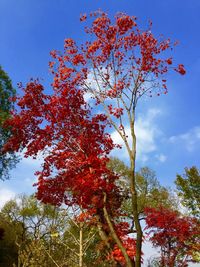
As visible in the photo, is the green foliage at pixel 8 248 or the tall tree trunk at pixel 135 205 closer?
the tall tree trunk at pixel 135 205

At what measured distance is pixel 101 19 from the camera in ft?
40.6

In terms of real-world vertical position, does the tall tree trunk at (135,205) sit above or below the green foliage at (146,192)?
below

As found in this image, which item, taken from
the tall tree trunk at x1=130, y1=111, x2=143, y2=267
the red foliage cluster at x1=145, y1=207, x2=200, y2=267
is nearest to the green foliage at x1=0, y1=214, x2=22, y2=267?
the red foliage cluster at x1=145, y1=207, x2=200, y2=267

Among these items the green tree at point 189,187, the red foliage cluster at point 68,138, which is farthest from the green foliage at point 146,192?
the red foliage cluster at point 68,138

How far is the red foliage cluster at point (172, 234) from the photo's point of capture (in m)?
23.8

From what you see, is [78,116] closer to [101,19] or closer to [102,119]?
[102,119]

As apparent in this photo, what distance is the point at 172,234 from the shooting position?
934 inches

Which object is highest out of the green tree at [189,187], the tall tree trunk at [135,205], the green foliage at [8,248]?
the green tree at [189,187]

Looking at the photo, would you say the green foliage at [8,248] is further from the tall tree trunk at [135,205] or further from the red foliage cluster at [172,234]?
the tall tree trunk at [135,205]

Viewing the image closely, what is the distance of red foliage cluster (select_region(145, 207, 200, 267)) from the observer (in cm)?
2376

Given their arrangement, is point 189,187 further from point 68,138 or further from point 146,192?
point 68,138

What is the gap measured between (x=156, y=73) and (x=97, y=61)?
82.0 inches

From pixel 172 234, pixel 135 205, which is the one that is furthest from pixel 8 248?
pixel 135 205

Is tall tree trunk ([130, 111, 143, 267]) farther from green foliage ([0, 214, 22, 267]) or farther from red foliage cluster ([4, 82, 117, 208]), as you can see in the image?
green foliage ([0, 214, 22, 267])
